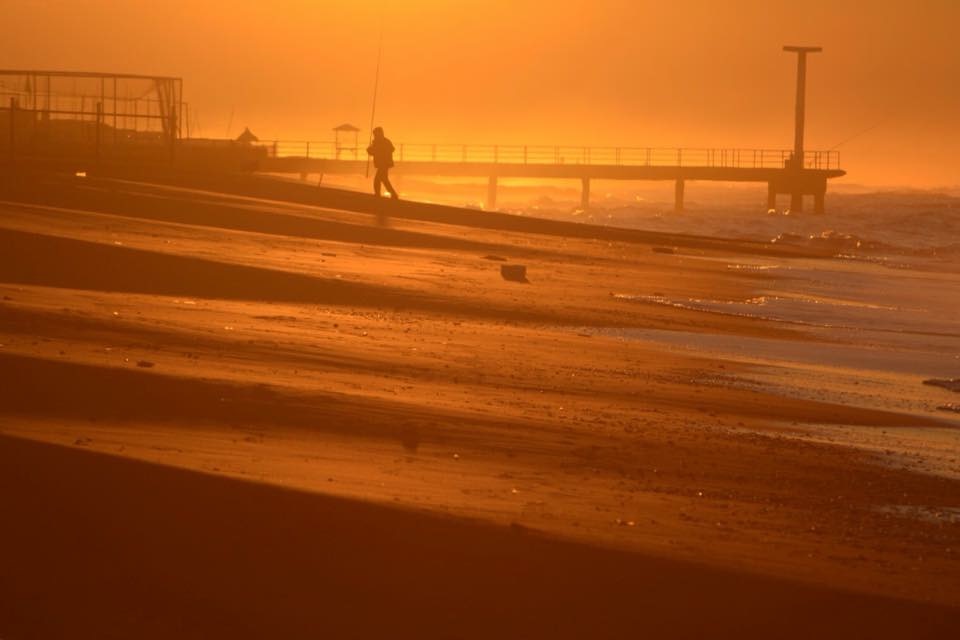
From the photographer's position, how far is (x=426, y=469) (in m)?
6.28

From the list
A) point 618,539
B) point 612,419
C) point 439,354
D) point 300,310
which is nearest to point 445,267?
point 300,310

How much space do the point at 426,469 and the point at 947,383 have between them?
6.26 m

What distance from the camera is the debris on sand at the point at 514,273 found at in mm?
17359

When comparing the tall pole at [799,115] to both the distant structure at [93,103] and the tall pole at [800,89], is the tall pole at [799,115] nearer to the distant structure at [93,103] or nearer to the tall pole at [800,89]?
the tall pole at [800,89]

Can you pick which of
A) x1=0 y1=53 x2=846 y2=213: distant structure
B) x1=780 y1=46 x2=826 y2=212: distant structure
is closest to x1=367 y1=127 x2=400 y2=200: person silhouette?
x1=0 y1=53 x2=846 y2=213: distant structure

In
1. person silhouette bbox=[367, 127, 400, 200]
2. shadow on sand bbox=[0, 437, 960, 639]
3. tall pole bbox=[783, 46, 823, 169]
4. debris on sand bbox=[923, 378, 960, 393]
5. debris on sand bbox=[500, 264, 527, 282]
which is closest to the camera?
shadow on sand bbox=[0, 437, 960, 639]

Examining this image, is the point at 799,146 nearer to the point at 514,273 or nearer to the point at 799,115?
the point at 799,115

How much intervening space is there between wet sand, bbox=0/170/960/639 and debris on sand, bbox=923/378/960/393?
225 millimetres

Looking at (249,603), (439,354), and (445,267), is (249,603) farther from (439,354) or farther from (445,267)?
(445,267)

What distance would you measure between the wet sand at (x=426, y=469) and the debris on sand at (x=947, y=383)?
22 centimetres

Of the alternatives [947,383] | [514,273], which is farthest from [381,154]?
[947,383]

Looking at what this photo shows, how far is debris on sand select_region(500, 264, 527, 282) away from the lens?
683 inches

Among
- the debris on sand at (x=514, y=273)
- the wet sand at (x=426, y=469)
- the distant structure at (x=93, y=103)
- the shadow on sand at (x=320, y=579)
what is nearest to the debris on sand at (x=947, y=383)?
the wet sand at (x=426, y=469)

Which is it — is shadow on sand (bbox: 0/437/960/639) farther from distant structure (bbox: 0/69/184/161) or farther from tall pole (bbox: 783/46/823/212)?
tall pole (bbox: 783/46/823/212)
